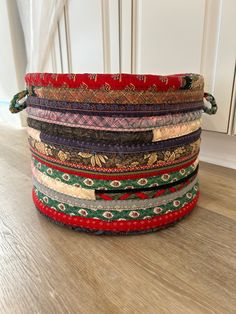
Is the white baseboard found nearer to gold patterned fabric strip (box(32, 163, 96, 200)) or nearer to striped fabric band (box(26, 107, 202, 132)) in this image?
striped fabric band (box(26, 107, 202, 132))

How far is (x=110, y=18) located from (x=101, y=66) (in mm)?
199

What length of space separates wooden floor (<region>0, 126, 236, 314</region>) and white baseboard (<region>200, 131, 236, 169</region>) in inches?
13.4

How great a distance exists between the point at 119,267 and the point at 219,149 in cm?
66

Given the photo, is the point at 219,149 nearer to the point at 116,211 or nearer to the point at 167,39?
the point at 167,39

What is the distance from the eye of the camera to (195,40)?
82cm

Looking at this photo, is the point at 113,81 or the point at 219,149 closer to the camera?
the point at 113,81

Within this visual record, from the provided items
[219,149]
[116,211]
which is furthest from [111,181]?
[219,149]

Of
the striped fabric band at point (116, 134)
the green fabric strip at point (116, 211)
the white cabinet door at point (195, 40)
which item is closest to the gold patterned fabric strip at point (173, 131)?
the striped fabric band at point (116, 134)

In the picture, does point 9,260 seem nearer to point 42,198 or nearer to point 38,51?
point 42,198

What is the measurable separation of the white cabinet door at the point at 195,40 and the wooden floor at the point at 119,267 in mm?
434

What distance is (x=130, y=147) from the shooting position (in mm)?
451

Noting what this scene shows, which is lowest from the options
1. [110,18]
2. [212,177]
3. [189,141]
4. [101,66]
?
[212,177]

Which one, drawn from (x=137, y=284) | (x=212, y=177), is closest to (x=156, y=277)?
(x=137, y=284)

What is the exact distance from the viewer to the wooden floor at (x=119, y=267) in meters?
0.35
